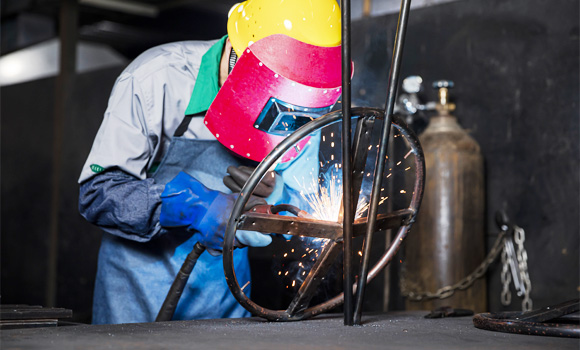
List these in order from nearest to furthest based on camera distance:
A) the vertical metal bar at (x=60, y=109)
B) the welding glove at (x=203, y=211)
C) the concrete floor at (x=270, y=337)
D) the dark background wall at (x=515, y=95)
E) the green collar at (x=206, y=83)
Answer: the concrete floor at (x=270, y=337)
the welding glove at (x=203, y=211)
the green collar at (x=206, y=83)
the dark background wall at (x=515, y=95)
the vertical metal bar at (x=60, y=109)

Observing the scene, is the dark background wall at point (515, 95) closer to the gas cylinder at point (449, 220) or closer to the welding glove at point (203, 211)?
the gas cylinder at point (449, 220)

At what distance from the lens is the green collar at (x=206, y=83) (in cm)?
165

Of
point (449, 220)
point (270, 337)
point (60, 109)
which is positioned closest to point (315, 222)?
point (270, 337)

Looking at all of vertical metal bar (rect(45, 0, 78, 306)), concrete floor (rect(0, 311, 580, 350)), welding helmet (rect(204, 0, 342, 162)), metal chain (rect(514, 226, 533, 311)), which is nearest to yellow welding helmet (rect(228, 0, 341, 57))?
welding helmet (rect(204, 0, 342, 162))

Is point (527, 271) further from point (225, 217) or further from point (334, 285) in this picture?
point (225, 217)

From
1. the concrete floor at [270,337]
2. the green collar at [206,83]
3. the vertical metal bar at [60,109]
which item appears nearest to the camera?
the concrete floor at [270,337]

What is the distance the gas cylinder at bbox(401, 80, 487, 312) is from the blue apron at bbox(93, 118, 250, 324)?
1220mm

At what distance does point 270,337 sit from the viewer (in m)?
1.05

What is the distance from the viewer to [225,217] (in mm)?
1325

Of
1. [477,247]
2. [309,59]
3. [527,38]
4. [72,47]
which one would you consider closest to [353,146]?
[309,59]

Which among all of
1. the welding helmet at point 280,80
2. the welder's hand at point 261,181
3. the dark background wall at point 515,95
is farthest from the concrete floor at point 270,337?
the dark background wall at point 515,95

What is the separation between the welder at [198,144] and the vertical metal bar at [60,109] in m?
2.69

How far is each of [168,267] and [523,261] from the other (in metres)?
1.66

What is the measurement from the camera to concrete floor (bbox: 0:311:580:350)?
952 millimetres
